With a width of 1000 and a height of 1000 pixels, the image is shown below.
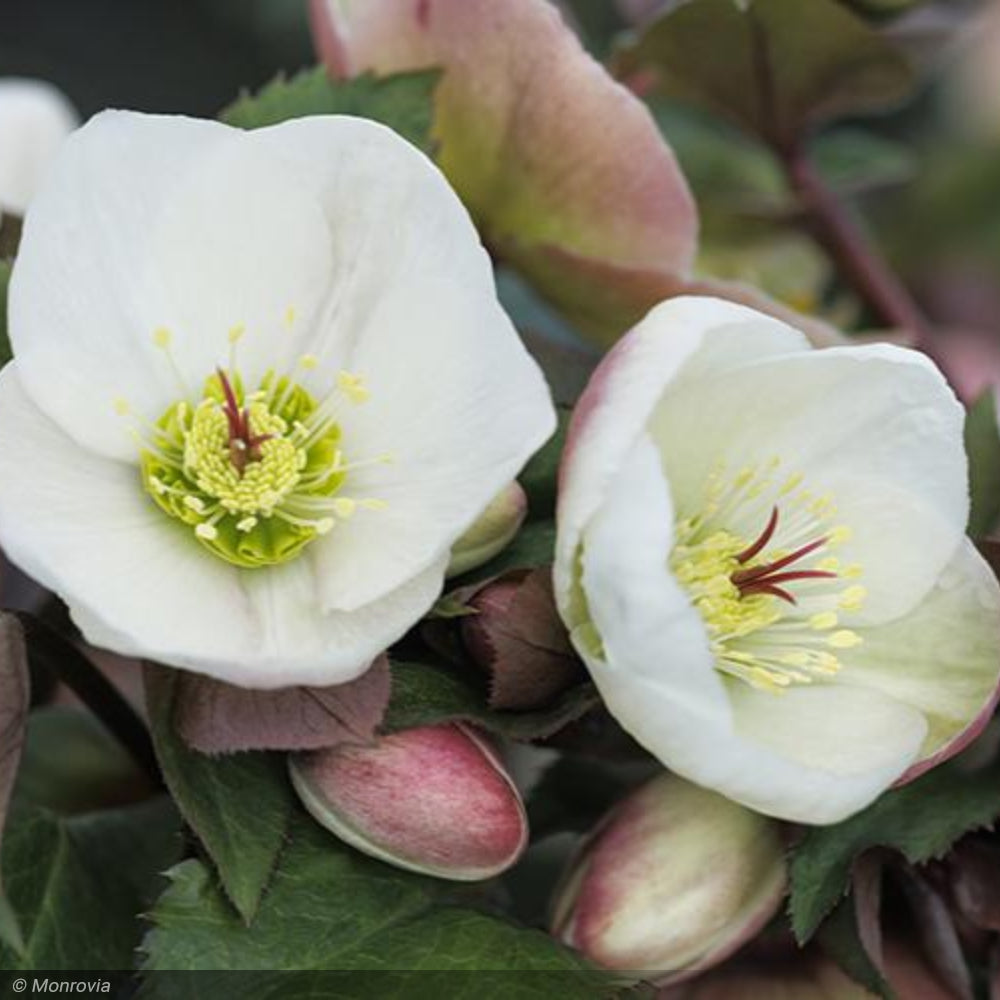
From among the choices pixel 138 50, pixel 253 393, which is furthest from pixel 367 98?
pixel 138 50

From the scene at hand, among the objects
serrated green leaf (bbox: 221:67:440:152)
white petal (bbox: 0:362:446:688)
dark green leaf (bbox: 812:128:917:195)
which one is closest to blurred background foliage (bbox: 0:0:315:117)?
dark green leaf (bbox: 812:128:917:195)

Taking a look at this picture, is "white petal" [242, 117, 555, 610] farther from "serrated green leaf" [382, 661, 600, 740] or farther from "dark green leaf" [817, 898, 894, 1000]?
"dark green leaf" [817, 898, 894, 1000]

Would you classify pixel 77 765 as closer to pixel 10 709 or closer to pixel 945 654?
pixel 10 709

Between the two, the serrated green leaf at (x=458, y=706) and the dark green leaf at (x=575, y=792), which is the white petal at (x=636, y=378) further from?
the dark green leaf at (x=575, y=792)

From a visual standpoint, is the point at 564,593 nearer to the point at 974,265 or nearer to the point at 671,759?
the point at 671,759

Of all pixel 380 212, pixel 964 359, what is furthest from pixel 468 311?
pixel 964 359
